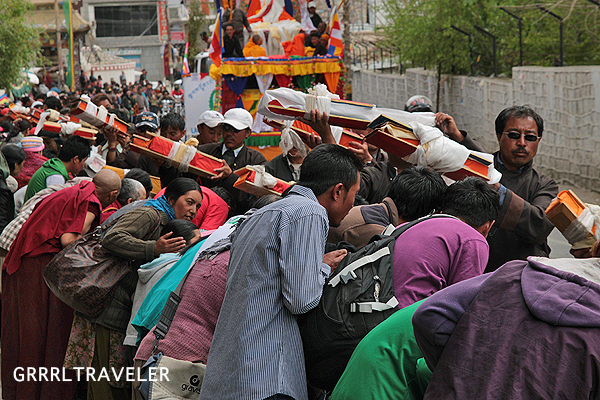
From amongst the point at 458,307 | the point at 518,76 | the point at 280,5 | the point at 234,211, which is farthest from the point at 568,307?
the point at 518,76

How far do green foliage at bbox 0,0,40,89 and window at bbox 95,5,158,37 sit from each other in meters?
35.7

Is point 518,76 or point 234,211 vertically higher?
point 518,76

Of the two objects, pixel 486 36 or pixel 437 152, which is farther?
pixel 486 36

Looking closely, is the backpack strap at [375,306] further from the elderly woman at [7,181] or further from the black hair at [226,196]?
the elderly woman at [7,181]

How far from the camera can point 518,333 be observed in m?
1.52

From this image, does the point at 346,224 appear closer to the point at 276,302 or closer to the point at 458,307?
the point at 276,302

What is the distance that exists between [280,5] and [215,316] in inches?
382

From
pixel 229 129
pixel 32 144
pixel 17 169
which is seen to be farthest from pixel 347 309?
pixel 32 144

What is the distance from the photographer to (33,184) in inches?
224

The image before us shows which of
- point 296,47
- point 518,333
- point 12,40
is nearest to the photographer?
point 518,333

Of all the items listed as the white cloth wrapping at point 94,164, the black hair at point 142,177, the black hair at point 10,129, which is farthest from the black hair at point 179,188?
the black hair at point 10,129

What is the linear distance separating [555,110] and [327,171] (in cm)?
1185

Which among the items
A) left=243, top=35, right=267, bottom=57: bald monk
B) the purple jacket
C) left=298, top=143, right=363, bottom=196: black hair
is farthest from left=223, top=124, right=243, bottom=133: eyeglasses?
left=243, top=35, right=267, bottom=57: bald monk

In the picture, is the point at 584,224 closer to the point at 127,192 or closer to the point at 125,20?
the point at 127,192
